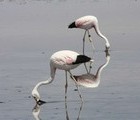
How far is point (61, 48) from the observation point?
16.1 meters

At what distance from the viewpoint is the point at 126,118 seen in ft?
28.6

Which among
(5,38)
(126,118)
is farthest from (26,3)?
(126,118)

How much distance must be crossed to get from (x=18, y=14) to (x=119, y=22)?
17.1 feet

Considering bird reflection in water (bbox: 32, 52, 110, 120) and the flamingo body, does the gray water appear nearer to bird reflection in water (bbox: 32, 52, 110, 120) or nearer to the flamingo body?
bird reflection in water (bbox: 32, 52, 110, 120)

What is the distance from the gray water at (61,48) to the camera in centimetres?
957

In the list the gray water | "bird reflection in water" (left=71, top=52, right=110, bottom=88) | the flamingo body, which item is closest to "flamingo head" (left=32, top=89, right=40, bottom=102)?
the gray water

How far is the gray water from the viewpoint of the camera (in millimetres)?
9570

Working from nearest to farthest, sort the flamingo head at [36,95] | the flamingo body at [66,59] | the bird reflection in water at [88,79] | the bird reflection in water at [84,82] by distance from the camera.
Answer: the bird reflection in water at [84,82]
the flamingo head at [36,95]
the flamingo body at [66,59]
the bird reflection in water at [88,79]

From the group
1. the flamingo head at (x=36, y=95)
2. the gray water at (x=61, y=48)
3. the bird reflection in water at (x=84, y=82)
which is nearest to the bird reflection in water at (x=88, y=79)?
the bird reflection in water at (x=84, y=82)

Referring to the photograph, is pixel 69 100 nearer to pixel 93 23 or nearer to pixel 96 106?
pixel 96 106

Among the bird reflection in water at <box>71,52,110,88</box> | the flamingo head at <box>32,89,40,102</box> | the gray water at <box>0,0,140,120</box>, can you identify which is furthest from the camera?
the bird reflection in water at <box>71,52,110,88</box>

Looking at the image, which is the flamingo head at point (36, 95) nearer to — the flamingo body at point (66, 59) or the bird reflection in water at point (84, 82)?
the bird reflection in water at point (84, 82)

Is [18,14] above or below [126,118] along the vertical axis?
below

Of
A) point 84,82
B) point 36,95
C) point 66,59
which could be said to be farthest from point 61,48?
point 36,95
